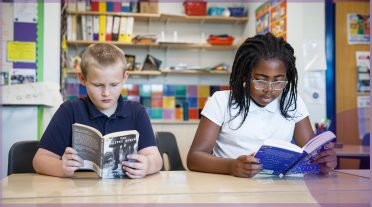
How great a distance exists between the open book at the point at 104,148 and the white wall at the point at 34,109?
139cm

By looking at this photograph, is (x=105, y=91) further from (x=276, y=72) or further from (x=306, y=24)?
(x=306, y=24)

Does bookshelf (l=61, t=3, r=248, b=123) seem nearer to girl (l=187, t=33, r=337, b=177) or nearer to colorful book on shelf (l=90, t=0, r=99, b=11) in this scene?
colorful book on shelf (l=90, t=0, r=99, b=11)

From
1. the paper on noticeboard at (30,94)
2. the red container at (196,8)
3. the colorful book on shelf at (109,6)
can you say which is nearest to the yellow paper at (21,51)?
the paper on noticeboard at (30,94)

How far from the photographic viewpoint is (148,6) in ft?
15.8

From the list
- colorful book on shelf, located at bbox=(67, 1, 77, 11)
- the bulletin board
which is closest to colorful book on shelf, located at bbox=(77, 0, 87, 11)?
colorful book on shelf, located at bbox=(67, 1, 77, 11)

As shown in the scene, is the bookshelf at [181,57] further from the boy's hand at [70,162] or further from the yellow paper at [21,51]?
the boy's hand at [70,162]

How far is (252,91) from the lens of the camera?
1604mm

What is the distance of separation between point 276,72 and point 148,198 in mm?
751

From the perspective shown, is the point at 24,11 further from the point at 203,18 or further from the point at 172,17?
the point at 203,18

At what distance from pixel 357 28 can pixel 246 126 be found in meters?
2.58

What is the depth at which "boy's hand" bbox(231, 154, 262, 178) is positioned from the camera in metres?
1.30

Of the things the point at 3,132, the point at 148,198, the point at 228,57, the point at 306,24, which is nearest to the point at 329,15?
the point at 306,24

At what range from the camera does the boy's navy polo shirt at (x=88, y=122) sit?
144cm

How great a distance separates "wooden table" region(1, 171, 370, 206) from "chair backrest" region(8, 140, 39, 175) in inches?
11.9
